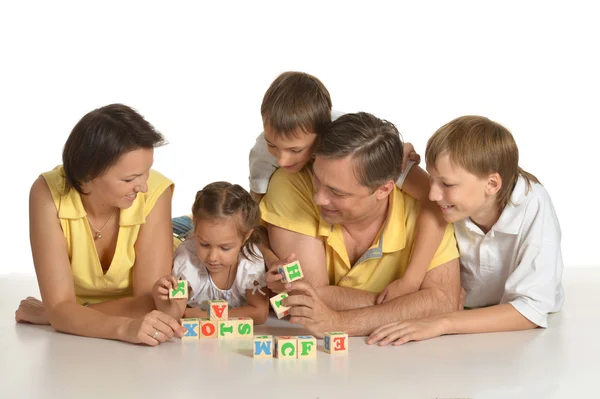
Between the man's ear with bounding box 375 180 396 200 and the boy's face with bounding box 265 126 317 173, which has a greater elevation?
the boy's face with bounding box 265 126 317 173

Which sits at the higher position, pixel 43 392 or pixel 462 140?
pixel 462 140

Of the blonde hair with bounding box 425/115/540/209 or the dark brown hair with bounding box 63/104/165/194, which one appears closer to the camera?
Answer: the dark brown hair with bounding box 63/104/165/194

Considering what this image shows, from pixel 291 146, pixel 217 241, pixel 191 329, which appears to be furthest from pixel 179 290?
pixel 291 146

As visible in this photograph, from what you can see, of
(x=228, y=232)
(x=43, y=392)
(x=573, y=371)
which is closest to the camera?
(x=43, y=392)

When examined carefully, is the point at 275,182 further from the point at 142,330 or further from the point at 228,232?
the point at 142,330

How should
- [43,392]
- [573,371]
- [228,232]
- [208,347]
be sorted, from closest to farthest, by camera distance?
[43,392]
[573,371]
[208,347]
[228,232]

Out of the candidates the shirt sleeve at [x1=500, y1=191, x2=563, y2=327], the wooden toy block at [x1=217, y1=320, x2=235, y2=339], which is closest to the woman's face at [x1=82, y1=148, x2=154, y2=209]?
the wooden toy block at [x1=217, y1=320, x2=235, y2=339]

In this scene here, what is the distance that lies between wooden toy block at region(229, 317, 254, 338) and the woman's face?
70 cm

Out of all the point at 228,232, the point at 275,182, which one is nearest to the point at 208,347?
the point at 228,232

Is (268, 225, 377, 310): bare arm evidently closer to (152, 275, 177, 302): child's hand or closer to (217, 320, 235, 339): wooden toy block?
(217, 320, 235, 339): wooden toy block

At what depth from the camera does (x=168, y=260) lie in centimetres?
443

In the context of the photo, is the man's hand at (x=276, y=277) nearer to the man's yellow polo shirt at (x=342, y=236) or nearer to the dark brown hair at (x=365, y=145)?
the man's yellow polo shirt at (x=342, y=236)

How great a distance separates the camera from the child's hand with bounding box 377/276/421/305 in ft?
14.3

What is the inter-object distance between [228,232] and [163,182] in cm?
38
